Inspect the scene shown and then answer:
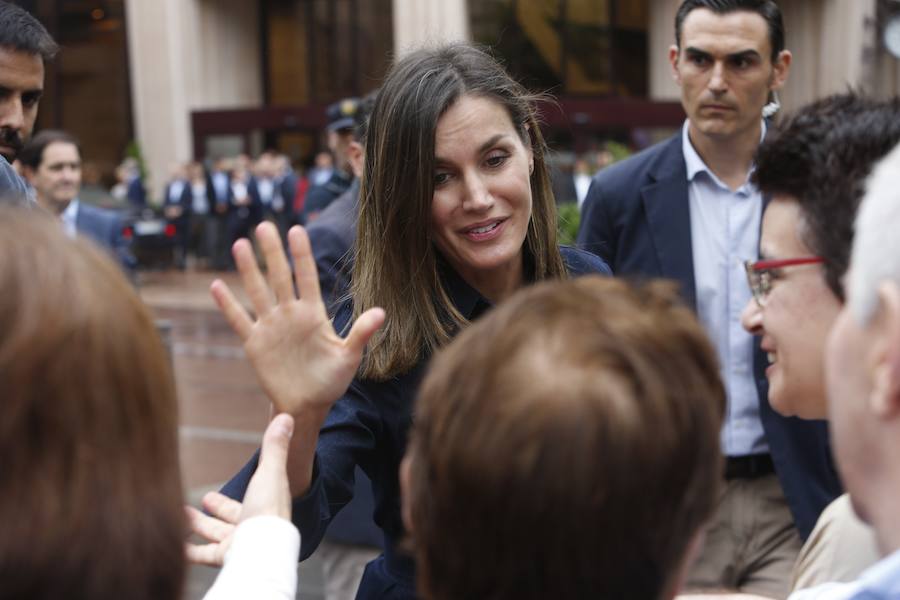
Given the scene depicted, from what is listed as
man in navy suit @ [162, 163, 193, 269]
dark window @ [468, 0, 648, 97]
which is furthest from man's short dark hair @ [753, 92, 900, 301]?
dark window @ [468, 0, 648, 97]

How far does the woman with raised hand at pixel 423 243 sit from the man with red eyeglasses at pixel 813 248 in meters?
0.65

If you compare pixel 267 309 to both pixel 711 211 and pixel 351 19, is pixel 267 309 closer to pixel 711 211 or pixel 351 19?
pixel 711 211

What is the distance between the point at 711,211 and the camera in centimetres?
401

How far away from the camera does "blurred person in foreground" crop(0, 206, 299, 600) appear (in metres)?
1.19

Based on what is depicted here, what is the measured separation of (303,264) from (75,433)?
65cm

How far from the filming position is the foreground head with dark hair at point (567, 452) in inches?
Result: 50.3

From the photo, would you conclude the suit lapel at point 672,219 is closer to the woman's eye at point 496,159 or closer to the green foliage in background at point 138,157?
the woman's eye at point 496,159

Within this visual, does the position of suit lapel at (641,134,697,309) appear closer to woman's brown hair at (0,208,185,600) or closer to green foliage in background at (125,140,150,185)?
woman's brown hair at (0,208,185,600)

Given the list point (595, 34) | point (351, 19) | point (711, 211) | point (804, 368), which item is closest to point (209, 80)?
point (351, 19)

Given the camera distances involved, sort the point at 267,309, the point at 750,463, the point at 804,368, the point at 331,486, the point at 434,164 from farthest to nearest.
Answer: the point at 750,463 < the point at 434,164 < the point at 331,486 < the point at 804,368 < the point at 267,309

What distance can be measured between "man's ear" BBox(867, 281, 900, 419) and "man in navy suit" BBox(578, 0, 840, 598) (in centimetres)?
221

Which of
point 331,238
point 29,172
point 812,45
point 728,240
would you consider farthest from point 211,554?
point 812,45

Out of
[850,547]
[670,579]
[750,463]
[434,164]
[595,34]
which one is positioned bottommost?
[750,463]

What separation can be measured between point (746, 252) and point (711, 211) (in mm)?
217
